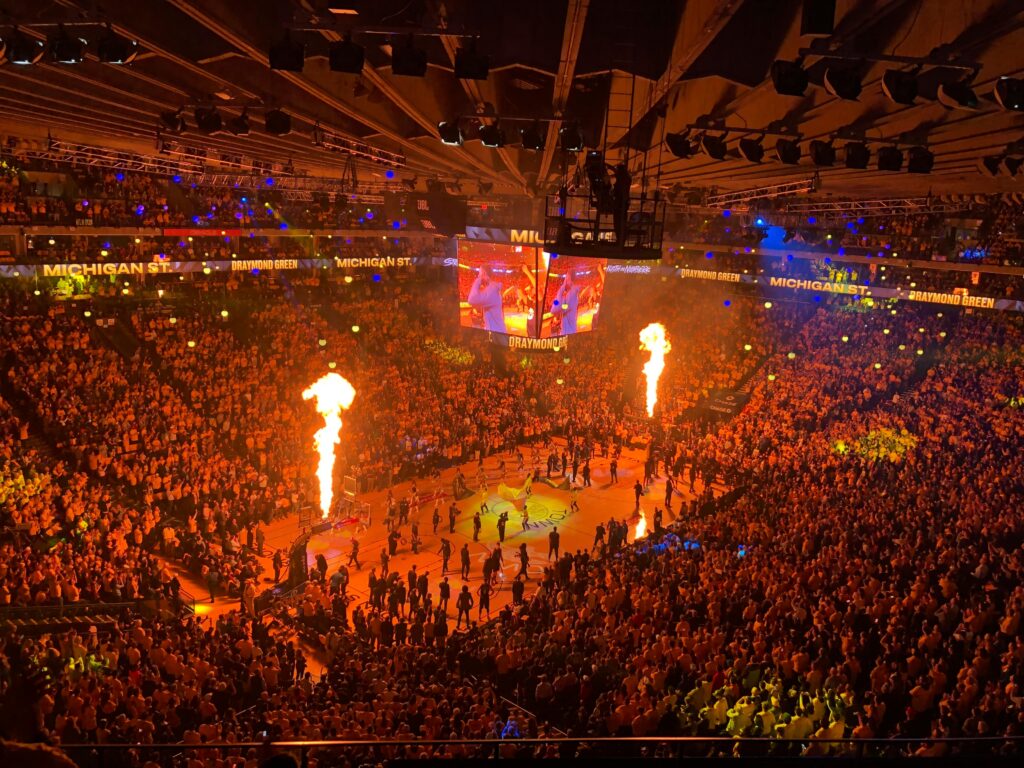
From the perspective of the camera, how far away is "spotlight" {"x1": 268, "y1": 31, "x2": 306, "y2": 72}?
616 centimetres

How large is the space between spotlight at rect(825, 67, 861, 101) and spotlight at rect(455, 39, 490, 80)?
104 inches

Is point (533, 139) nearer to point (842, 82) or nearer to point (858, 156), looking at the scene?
point (858, 156)

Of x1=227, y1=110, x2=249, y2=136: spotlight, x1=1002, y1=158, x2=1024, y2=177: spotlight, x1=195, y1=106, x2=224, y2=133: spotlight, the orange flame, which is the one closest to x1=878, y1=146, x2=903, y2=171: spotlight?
x1=1002, y1=158, x2=1024, y2=177: spotlight

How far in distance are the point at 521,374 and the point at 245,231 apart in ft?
38.1

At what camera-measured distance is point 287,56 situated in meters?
6.18

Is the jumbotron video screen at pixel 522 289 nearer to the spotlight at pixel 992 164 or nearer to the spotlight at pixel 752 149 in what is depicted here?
the spotlight at pixel 752 149

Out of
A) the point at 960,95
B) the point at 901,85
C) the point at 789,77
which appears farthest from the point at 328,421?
the point at 960,95

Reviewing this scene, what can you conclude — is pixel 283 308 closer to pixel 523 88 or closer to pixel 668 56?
pixel 523 88

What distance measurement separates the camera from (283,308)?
29391mm

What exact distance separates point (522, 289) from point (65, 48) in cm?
1916

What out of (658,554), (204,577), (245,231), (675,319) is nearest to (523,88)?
(658,554)

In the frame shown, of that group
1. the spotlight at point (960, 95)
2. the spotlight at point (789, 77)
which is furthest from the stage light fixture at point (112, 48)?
the spotlight at point (960, 95)

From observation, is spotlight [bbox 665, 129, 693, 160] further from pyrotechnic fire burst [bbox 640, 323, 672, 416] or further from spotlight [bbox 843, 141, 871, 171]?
pyrotechnic fire burst [bbox 640, 323, 672, 416]

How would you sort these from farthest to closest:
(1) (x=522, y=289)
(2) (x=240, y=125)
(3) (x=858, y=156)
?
(1) (x=522, y=289) < (2) (x=240, y=125) < (3) (x=858, y=156)
